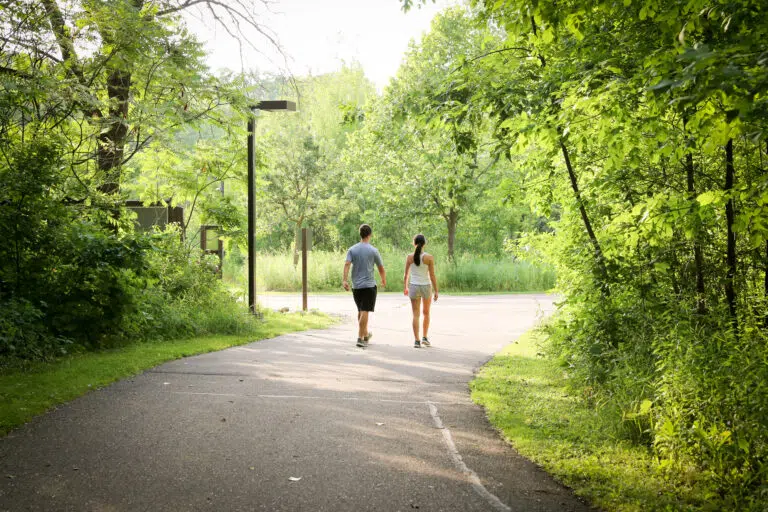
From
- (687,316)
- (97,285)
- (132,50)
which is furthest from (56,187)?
(687,316)

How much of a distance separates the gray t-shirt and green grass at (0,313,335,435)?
2453 mm

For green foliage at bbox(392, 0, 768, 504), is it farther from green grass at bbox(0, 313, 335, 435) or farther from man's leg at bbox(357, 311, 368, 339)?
green grass at bbox(0, 313, 335, 435)

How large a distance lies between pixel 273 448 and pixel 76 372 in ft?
14.2

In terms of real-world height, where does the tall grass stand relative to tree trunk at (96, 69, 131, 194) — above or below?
below

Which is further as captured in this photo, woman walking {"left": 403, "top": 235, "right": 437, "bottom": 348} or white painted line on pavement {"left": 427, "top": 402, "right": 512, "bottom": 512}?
woman walking {"left": 403, "top": 235, "right": 437, "bottom": 348}

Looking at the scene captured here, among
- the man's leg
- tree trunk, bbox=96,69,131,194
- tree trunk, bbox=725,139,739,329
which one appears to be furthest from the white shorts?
tree trunk, bbox=725,139,739,329

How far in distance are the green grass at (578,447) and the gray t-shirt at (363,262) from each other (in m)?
3.92

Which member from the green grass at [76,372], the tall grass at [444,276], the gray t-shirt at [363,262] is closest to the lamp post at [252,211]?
the green grass at [76,372]

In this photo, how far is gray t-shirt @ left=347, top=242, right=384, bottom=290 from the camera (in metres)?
12.8

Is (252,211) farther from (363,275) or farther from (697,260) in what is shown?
(697,260)

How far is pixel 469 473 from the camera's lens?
5262mm

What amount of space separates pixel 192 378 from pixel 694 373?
615 cm

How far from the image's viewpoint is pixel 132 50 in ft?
40.7

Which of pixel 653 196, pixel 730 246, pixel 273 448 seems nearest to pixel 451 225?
pixel 653 196
